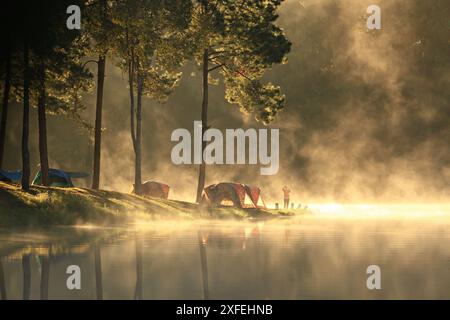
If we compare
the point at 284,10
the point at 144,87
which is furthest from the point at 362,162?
the point at 144,87

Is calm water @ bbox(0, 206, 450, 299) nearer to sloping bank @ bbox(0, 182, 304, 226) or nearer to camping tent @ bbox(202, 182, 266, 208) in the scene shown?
sloping bank @ bbox(0, 182, 304, 226)

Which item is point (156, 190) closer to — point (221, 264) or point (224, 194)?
point (224, 194)

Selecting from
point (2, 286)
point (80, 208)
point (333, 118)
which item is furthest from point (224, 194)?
point (333, 118)

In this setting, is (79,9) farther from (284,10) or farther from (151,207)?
(284,10)

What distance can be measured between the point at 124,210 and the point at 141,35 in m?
9.82

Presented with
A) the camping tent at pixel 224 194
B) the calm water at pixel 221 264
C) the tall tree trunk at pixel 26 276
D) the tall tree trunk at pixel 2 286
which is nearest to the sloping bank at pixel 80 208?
the calm water at pixel 221 264

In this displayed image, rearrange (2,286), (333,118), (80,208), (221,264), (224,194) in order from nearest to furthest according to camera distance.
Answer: (2,286)
(221,264)
(80,208)
(224,194)
(333,118)

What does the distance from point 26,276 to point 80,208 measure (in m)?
25.0

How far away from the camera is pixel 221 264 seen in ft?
69.5

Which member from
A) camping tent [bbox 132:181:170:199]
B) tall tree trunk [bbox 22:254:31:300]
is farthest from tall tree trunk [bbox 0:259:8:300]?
camping tent [bbox 132:181:170:199]

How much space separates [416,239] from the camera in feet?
104

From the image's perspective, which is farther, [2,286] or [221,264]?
[221,264]

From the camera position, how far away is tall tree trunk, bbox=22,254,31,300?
49.8ft

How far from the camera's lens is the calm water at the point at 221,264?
15.9m
